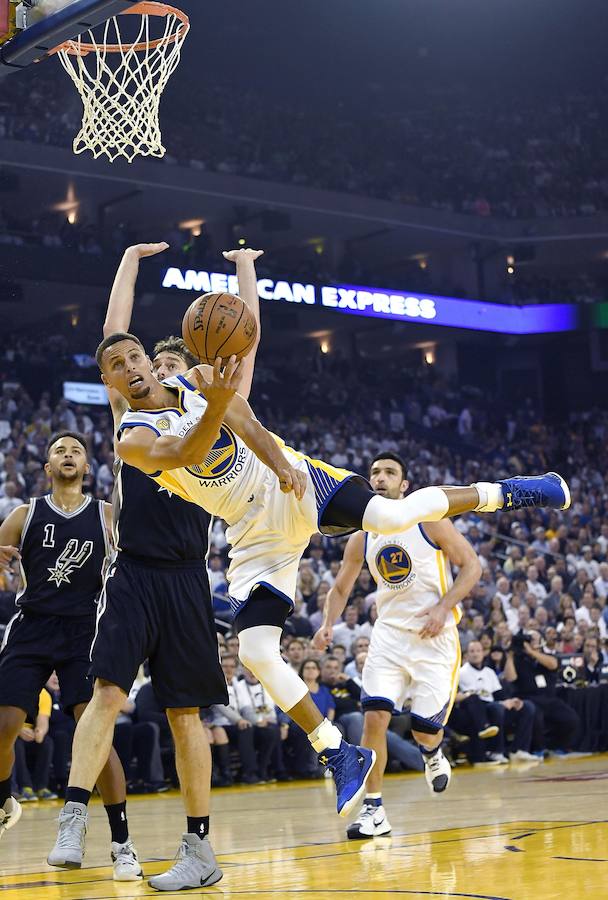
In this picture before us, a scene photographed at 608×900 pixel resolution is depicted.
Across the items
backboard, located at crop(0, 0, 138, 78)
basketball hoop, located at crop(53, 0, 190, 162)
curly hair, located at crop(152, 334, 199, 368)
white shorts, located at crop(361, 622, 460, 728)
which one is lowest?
white shorts, located at crop(361, 622, 460, 728)

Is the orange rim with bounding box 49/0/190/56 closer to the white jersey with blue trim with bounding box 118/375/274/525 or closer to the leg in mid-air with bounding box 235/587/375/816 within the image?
the white jersey with blue trim with bounding box 118/375/274/525

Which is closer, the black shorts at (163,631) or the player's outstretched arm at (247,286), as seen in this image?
the black shorts at (163,631)

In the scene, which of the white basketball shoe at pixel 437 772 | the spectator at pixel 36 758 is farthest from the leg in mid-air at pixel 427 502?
the spectator at pixel 36 758

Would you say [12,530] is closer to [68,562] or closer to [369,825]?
[68,562]

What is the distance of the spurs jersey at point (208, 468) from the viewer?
4.79 m

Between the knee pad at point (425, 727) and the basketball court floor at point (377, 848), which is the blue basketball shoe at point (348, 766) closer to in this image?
the basketball court floor at point (377, 848)

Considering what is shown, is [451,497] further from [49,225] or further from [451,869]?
[49,225]

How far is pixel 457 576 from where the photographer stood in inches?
283

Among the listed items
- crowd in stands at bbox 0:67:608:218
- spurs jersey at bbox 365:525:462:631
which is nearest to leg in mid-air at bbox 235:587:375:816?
spurs jersey at bbox 365:525:462:631

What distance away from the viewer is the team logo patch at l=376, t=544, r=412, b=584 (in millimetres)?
7273

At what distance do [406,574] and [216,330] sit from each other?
3.12 metres

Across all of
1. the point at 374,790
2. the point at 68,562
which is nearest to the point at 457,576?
the point at 374,790

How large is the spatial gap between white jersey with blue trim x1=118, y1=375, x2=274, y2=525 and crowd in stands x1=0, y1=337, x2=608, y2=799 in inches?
160

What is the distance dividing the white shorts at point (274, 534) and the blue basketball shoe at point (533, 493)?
69 cm
